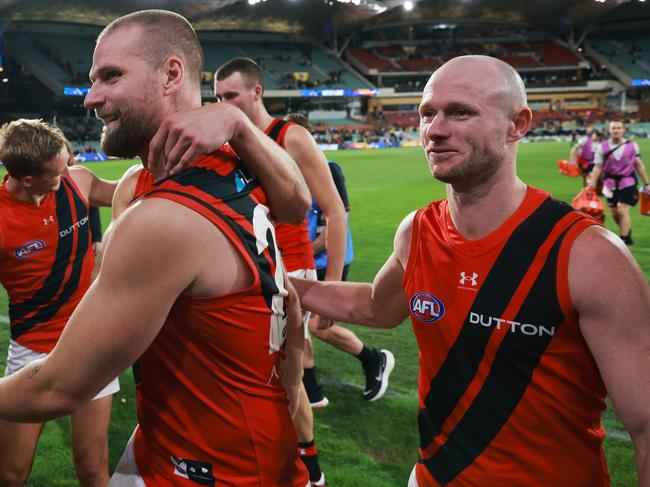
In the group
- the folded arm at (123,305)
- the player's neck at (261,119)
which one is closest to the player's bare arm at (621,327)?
the folded arm at (123,305)

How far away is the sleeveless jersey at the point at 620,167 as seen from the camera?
10727 mm

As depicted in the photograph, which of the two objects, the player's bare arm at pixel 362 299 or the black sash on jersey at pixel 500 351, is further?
the player's bare arm at pixel 362 299

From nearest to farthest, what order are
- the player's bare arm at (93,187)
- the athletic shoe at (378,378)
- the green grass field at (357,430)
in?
the player's bare arm at (93,187), the green grass field at (357,430), the athletic shoe at (378,378)

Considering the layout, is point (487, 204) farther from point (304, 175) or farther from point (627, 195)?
point (627, 195)

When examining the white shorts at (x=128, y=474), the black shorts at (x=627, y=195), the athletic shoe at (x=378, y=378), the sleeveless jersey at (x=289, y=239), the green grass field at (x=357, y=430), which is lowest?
the green grass field at (x=357, y=430)

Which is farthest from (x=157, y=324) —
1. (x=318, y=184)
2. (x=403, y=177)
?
(x=403, y=177)

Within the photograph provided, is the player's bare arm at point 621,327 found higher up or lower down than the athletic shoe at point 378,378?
higher up

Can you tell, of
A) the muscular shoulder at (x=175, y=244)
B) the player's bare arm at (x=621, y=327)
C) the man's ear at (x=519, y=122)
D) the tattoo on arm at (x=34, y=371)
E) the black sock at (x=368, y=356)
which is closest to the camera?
the muscular shoulder at (x=175, y=244)

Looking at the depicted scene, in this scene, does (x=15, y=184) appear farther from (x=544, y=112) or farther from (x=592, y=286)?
(x=544, y=112)

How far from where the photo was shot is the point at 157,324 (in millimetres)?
1562

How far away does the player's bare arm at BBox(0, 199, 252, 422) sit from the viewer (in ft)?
4.90

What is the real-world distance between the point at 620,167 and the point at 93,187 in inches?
377

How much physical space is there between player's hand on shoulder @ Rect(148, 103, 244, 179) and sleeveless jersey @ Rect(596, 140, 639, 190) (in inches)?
408

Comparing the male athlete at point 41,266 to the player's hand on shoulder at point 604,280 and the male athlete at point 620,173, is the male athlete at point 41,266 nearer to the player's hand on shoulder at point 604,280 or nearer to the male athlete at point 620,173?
the player's hand on shoulder at point 604,280
